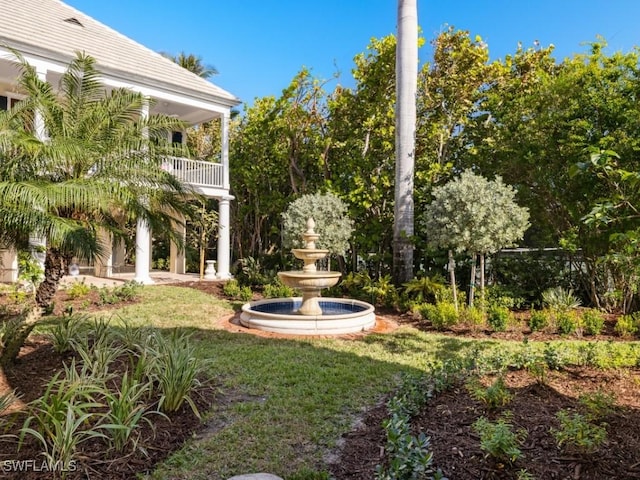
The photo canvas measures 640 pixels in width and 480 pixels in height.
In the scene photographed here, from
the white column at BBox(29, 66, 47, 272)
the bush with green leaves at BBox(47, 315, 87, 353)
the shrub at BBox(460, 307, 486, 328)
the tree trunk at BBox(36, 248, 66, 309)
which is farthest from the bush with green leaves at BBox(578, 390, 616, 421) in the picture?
the tree trunk at BBox(36, 248, 66, 309)

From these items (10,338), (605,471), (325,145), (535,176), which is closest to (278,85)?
(325,145)

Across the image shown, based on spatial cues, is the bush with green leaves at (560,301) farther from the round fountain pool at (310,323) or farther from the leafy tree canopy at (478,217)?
the round fountain pool at (310,323)

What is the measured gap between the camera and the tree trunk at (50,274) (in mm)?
7649

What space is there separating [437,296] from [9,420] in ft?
26.3

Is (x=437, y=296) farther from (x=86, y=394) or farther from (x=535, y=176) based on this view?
(x=86, y=394)

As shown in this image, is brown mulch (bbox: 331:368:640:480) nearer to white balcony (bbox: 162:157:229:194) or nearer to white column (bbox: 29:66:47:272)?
white column (bbox: 29:66:47:272)

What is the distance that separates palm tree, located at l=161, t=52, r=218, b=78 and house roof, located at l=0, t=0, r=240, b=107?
12311 millimetres

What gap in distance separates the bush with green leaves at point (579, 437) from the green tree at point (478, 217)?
5.71m

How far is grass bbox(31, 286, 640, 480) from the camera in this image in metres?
3.35

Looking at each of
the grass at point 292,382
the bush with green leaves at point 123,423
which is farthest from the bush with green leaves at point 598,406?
the bush with green leaves at point 123,423

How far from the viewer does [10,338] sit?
5344mm

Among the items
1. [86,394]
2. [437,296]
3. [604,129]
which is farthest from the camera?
[437,296]

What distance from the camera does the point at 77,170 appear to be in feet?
24.0

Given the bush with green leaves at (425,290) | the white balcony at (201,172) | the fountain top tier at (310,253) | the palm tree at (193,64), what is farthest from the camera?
the palm tree at (193,64)
